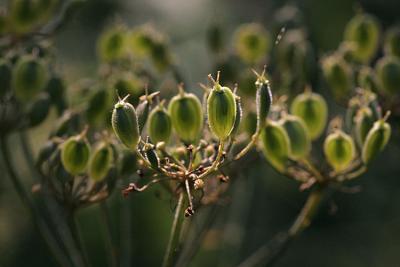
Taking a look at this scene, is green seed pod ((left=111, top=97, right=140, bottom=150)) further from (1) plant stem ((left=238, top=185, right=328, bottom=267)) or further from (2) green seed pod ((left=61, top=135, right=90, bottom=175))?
(1) plant stem ((left=238, top=185, right=328, bottom=267))

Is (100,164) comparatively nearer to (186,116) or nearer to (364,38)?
(186,116)

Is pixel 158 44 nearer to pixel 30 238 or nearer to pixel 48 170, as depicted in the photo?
pixel 48 170

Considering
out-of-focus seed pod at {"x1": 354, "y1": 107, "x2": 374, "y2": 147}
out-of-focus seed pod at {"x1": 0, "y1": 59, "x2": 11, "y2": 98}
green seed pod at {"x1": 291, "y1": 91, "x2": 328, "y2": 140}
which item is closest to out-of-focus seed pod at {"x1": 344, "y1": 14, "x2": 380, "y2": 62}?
green seed pod at {"x1": 291, "y1": 91, "x2": 328, "y2": 140}

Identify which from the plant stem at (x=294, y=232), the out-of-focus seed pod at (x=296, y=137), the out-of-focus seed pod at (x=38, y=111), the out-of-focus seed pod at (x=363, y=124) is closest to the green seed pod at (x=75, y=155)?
the out-of-focus seed pod at (x=38, y=111)

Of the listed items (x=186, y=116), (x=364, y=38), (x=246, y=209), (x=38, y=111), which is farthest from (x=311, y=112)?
(x=246, y=209)

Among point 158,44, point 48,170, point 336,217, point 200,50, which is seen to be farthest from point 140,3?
point 48,170

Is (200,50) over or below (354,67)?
below
